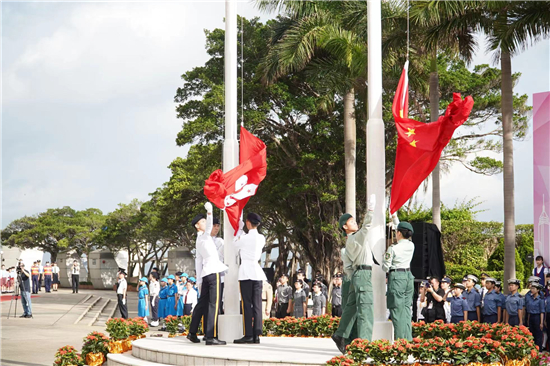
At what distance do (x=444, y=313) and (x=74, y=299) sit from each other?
23.0 meters

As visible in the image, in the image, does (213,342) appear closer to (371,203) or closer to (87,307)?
(371,203)

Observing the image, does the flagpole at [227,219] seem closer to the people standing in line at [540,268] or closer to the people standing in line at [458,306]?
the people standing in line at [458,306]

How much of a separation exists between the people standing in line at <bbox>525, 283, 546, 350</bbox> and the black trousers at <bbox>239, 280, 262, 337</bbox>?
569cm

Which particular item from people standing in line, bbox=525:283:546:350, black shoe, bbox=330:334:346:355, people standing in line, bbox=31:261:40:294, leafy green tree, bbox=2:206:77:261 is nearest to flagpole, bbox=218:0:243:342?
black shoe, bbox=330:334:346:355

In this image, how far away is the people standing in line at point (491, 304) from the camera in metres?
13.5

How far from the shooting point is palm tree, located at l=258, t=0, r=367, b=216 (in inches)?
825

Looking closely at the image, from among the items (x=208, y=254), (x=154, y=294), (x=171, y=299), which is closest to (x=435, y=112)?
(x=171, y=299)

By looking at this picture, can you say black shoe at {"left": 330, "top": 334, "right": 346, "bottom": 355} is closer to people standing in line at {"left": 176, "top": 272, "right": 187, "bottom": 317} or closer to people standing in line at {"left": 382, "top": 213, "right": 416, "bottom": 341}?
people standing in line at {"left": 382, "top": 213, "right": 416, "bottom": 341}

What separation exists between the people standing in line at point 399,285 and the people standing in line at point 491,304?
5102mm

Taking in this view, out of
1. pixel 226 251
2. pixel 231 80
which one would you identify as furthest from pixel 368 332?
pixel 231 80

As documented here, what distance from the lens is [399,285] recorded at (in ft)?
29.5

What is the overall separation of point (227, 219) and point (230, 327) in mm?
1674

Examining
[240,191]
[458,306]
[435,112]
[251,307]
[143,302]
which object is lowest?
[143,302]

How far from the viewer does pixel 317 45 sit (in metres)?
22.0
